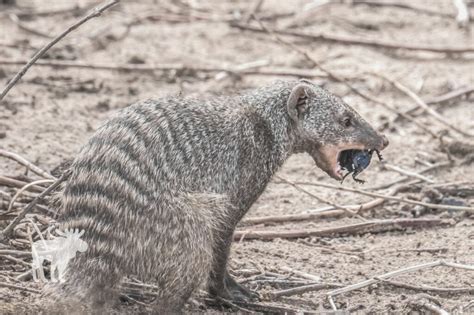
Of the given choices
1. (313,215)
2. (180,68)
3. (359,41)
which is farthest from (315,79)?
(313,215)

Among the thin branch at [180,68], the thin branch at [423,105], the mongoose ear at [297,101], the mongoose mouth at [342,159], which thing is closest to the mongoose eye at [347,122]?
the mongoose mouth at [342,159]

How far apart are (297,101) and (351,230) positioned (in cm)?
123

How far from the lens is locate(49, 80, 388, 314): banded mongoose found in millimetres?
4492

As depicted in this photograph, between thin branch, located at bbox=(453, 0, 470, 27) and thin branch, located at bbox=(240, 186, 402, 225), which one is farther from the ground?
thin branch, located at bbox=(453, 0, 470, 27)

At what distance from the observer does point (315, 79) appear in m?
8.79

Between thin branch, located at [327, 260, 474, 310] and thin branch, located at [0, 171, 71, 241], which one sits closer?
thin branch, located at [0, 171, 71, 241]

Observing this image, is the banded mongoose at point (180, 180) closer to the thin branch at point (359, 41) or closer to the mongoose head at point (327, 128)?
the mongoose head at point (327, 128)

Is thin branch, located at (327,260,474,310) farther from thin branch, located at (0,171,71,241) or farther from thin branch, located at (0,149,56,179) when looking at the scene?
thin branch, located at (0,149,56,179)

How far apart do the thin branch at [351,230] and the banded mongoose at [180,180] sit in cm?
81

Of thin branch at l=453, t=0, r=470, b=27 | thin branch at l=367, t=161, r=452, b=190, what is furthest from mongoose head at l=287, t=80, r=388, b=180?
thin branch at l=453, t=0, r=470, b=27

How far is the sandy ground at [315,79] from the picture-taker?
5.64 meters

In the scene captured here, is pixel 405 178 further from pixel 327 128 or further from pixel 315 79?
pixel 315 79

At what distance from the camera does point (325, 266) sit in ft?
18.7

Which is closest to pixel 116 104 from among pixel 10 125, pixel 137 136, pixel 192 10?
pixel 10 125
